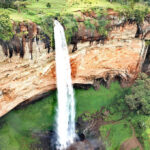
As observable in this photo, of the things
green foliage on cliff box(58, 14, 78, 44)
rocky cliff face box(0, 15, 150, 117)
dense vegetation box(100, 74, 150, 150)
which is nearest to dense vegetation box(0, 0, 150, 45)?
green foliage on cliff box(58, 14, 78, 44)

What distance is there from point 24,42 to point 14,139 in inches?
293

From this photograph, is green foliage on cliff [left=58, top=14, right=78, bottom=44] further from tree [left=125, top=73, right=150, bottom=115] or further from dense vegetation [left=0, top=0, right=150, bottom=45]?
tree [left=125, top=73, right=150, bottom=115]

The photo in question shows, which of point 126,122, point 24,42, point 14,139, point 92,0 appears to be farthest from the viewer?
point 92,0

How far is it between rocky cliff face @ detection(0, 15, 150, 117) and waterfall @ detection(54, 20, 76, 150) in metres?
0.64

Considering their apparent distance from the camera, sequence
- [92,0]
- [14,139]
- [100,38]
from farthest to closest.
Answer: [92,0], [100,38], [14,139]

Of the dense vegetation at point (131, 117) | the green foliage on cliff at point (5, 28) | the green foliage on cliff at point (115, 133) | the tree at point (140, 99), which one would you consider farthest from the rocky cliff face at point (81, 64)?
the green foliage on cliff at point (115, 133)

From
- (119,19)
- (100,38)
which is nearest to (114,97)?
(100,38)

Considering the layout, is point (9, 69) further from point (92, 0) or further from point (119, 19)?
point (92, 0)

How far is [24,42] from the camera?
9734 millimetres

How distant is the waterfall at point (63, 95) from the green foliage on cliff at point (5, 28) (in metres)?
2.92

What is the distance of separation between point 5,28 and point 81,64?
21.9 feet

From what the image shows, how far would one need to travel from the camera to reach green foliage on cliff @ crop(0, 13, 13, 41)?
8773mm

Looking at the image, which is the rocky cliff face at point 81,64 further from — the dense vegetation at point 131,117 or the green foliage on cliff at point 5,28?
the dense vegetation at point 131,117

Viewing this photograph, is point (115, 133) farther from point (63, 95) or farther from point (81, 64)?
point (81, 64)
